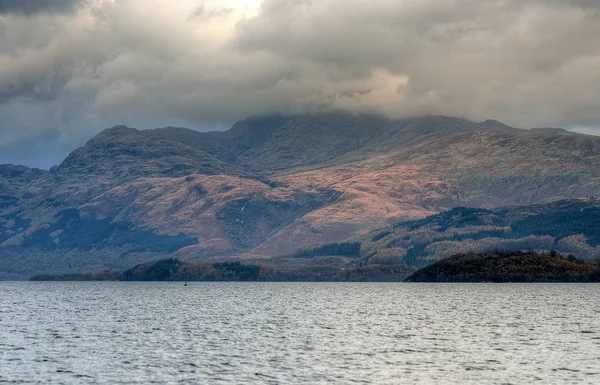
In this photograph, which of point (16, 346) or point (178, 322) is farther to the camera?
point (178, 322)

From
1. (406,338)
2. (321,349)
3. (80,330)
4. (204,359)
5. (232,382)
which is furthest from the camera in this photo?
(80,330)

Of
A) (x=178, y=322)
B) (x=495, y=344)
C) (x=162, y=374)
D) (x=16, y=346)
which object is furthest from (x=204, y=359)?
(x=178, y=322)

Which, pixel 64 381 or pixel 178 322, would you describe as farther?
pixel 178 322

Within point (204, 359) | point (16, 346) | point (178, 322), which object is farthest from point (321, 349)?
point (178, 322)

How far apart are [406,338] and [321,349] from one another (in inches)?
980

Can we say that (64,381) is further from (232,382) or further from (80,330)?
(80,330)

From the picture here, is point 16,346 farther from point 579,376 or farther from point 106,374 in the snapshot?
point 579,376

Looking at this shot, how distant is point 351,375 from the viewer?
3912 inches

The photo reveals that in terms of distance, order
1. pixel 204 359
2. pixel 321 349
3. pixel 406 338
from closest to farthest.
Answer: pixel 204 359
pixel 321 349
pixel 406 338

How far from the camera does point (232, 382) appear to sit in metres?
95.1

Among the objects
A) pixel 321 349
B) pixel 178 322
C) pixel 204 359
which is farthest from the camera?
pixel 178 322

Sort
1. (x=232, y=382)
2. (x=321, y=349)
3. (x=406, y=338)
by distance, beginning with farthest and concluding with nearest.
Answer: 1. (x=406, y=338)
2. (x=321, y=349)
3. (x=232, y=382)

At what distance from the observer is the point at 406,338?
145 m

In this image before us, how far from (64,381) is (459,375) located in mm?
51842
